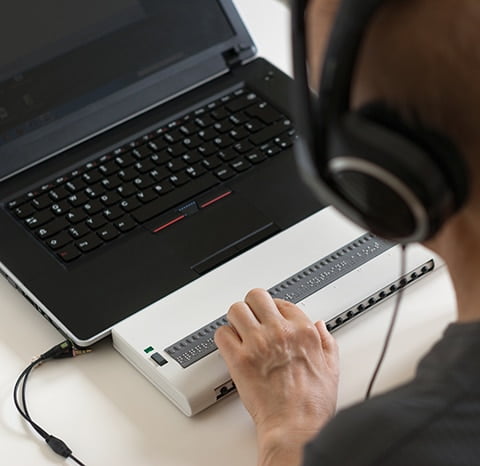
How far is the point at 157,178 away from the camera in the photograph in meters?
1.31

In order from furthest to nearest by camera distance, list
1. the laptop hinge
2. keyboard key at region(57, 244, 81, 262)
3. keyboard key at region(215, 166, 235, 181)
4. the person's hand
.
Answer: the laptop hinge, keyboard key at region(215, 166, 235, 181), keyboard key at region(57, 244, 81, 262), the person's hand

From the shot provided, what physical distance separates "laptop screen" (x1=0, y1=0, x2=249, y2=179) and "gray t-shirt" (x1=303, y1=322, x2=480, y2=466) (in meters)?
0.72

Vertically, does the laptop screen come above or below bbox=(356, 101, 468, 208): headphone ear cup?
below

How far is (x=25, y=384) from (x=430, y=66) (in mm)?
648

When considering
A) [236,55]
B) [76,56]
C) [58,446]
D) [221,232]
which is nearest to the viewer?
[58,446]

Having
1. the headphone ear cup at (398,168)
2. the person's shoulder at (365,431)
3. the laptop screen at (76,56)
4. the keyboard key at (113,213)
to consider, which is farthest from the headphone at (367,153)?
the laptop screen at (76,56)

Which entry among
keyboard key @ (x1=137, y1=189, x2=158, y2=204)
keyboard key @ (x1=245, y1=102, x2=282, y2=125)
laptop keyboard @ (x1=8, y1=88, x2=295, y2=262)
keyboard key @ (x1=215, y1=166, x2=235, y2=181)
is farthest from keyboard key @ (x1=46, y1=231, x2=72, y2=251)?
keyboard key @ (x1=245, y1=102, x2=282, y2=125)

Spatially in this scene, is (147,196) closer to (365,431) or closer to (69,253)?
(69,253)

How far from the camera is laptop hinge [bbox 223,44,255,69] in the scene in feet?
4.84

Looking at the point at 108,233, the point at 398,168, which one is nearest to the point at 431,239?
the point at 398,168

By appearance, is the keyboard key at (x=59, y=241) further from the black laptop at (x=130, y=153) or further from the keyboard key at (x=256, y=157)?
the keyboard key at (x=256, y=157)

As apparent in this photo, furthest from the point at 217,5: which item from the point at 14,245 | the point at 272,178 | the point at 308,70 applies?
the point at 308,70

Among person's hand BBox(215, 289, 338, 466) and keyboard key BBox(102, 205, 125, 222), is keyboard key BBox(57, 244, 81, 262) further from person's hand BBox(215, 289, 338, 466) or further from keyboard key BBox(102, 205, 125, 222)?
person's hand BBox(215, 289, 338, 466)

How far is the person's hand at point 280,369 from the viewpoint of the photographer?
1012mm
